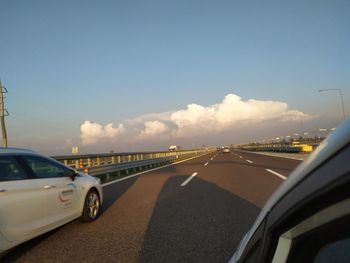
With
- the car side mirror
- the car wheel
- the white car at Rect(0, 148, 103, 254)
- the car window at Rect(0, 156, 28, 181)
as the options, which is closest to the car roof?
the white car at Rect(0, 148, 103, 254)

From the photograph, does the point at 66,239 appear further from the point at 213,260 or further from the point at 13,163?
the point at 213,260

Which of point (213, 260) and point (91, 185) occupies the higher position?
point (91, 185)

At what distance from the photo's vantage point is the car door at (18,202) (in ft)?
16.1

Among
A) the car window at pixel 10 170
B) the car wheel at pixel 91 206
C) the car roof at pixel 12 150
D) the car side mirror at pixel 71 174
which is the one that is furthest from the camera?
the car wheel at pixel 91 206

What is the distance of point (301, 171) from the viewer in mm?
1324

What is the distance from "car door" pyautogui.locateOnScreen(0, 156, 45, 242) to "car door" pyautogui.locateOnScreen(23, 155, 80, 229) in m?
0.20

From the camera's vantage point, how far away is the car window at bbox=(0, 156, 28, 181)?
5250 mm

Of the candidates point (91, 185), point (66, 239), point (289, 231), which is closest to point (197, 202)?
point (91, 185)

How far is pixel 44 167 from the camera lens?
20.9 ft

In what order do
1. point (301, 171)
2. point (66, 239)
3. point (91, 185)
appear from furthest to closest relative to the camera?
point (91, 185), point (66, 239), point (301, 171)

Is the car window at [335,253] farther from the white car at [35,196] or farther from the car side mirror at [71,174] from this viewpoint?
the car side mirror at [71,174]

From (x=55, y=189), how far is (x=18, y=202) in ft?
3.35

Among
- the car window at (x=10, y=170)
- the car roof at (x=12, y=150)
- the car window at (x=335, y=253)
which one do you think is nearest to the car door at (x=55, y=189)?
the car roof at (x=12, y=150)

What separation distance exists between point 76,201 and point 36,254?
1568 mm
